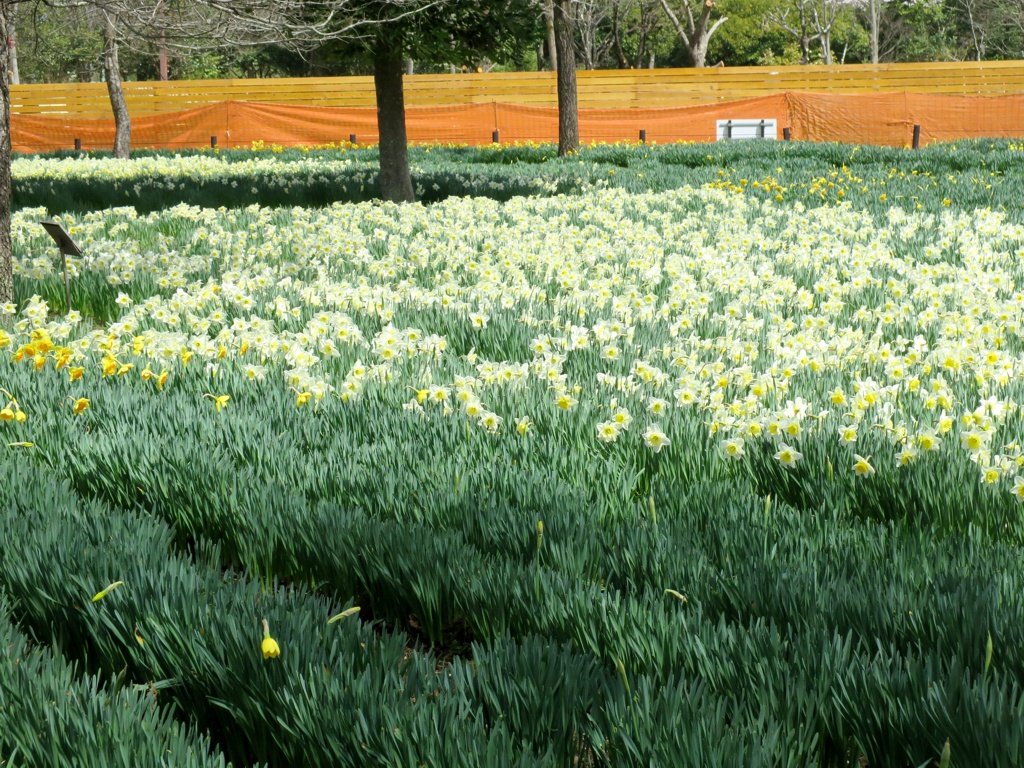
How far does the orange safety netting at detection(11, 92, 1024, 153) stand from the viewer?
89.0ft

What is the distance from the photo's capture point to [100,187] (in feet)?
43.6

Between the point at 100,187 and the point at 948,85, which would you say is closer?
the point at 100,187

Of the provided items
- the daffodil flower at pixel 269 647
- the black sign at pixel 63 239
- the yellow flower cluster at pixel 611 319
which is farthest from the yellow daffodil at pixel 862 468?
the black sign at pixel 63 239

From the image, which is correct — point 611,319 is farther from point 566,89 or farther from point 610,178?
point 566,89

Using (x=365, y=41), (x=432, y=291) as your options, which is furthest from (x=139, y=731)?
(x=365, y=41)

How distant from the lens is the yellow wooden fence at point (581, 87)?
101 ft

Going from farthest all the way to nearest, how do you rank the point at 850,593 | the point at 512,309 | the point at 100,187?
the point at 100,187 < the point at 512,309 < the point at 850,593

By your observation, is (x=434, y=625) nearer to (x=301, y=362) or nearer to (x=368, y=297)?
(x=301, y=362)

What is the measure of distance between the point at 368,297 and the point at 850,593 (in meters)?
4.05

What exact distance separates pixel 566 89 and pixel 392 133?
9334 millimetres

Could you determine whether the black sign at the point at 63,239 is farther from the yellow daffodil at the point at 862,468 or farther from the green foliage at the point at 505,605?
the yellow daffodil at the point at 862,468

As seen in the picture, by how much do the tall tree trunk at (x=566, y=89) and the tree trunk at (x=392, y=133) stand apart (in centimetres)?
817

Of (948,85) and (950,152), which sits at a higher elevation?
(948,85)

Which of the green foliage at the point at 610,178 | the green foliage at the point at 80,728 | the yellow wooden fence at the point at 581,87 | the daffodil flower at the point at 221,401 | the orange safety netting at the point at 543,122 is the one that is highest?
the yellow wooden fence at the point at 581,87
